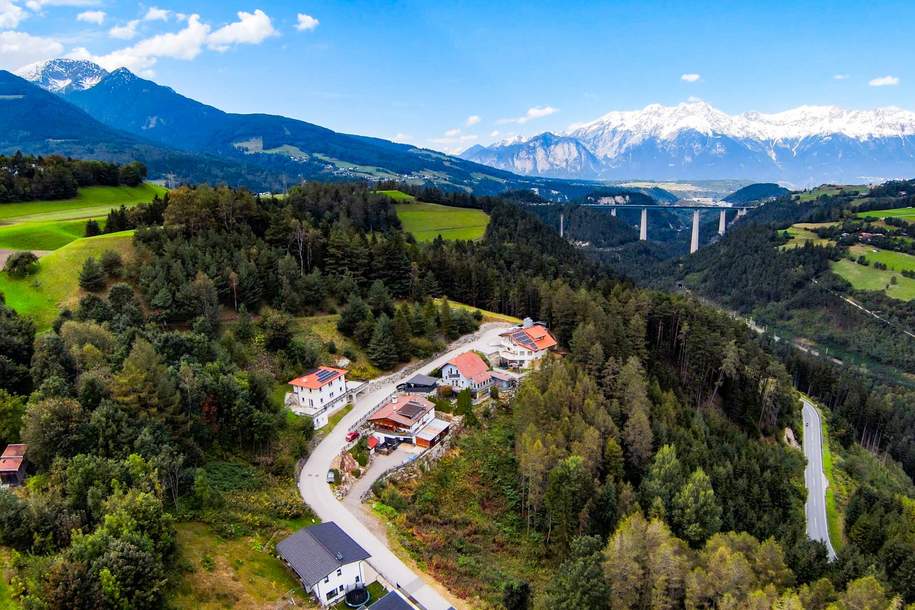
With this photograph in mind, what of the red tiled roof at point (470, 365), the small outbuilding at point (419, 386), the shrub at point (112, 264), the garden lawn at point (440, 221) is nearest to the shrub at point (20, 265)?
the shrub at point (112, 264)

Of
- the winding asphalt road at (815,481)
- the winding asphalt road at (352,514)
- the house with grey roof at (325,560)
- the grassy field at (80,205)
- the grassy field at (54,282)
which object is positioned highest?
the grassy field at (80,205)

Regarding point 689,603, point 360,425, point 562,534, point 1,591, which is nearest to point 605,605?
point 689,603

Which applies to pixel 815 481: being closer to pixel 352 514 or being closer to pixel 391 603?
pixel 352 514

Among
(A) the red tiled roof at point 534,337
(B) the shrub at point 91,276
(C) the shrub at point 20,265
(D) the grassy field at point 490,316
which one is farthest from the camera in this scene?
(D) the grassy field at point 490,316

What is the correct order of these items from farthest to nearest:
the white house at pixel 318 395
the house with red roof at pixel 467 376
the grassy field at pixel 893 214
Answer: the grassy field at pixel 893 214 < the house with red roof at pixel 467 376 < the white house at pixel 318 395

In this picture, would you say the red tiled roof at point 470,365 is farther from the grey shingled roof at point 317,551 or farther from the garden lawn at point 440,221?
the garden lawn at point 440,221

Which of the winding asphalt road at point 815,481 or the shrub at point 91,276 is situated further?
the shrub at point 91,276

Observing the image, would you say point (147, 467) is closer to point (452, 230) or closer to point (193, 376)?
point (193, 376)

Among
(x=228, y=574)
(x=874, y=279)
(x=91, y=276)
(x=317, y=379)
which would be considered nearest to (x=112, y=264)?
(x=91, y=276)
